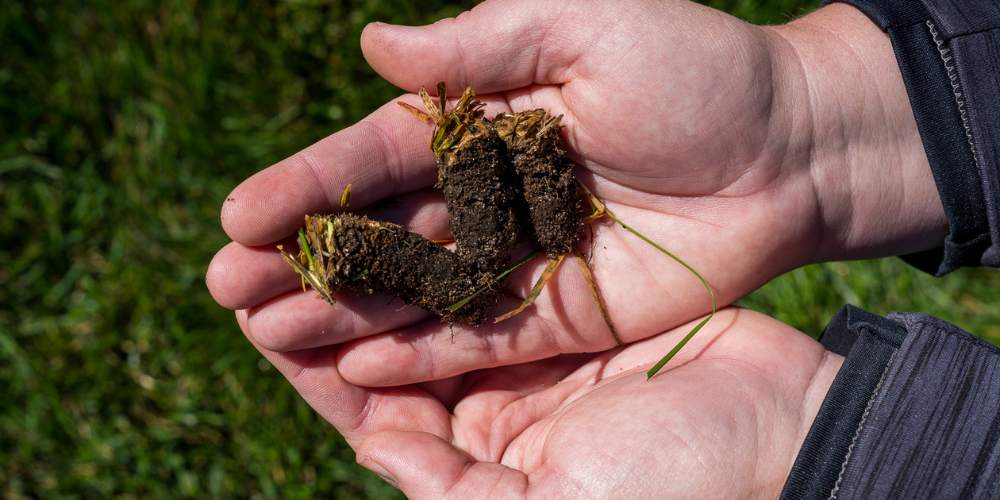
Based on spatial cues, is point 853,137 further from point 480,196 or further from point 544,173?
point 480,196

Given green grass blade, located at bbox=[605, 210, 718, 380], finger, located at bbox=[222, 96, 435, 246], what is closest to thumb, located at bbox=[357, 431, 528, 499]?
green grass blade, located at bbox=[605, 210, 718, 380]

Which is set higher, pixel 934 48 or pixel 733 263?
pixel 934 48

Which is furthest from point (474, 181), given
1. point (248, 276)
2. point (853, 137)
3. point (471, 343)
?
point (853, 137)

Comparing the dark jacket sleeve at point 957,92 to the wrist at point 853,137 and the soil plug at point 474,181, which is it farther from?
the soil plug at point 474,181

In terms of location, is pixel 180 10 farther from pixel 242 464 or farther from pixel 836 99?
pixel 836 99

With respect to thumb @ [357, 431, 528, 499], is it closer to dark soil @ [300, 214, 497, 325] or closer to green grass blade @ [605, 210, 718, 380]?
dark soil @ [300, 214, 497, 325]

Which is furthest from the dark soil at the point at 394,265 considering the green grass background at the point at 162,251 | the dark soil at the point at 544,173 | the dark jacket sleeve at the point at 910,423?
the green grass background at the point at 162,251

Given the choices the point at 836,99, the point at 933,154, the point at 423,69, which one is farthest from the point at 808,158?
the point at 423,69
